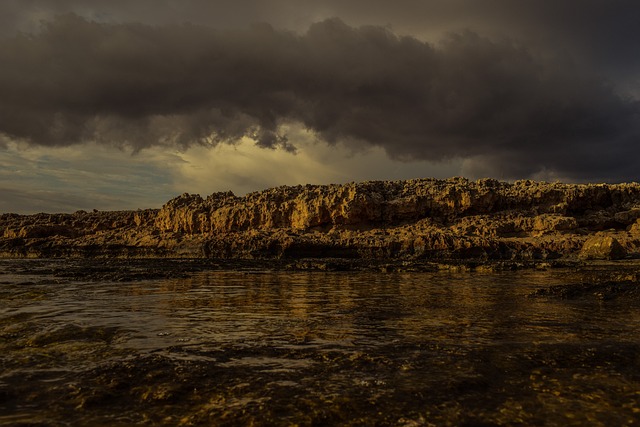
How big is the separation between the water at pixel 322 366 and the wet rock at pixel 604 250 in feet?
107

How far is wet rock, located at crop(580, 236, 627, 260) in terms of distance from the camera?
129 feet

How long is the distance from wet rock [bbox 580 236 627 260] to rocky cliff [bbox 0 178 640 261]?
0.90m

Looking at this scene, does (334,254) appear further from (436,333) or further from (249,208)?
(436,333)

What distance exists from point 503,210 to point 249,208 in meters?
36.0

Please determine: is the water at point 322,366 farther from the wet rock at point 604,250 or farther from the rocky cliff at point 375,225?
the rocky cliff at point 375,225

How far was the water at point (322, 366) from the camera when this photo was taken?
15.5ft


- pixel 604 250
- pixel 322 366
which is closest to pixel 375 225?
pixel 604 250

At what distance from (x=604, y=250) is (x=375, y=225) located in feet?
92.5

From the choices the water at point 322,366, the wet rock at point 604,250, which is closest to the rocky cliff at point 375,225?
the wet rock at point 604,250

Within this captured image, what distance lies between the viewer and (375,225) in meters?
61.2

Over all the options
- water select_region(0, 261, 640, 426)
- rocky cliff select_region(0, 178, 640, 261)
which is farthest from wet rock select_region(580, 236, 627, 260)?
water select_region(0, 261, 640, 426)

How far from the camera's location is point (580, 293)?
1437 centimetres

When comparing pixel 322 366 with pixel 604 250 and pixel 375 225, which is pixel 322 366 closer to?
pixel 604 250

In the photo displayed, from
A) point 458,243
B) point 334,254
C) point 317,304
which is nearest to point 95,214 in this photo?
point 334,254
